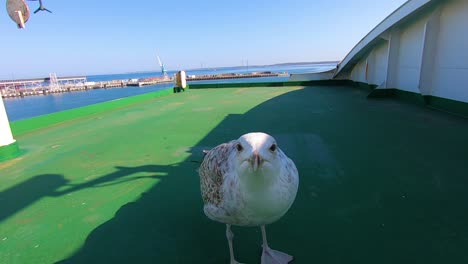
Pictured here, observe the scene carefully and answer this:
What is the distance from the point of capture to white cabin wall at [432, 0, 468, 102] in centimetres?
619

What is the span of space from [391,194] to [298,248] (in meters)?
1.41

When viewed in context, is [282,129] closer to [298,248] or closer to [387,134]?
[387,134]

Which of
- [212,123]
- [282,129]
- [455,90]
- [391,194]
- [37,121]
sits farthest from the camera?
[37,121]

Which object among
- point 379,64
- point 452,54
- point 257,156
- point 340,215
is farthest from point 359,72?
point 257,156

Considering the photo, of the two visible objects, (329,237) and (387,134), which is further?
(387,134)

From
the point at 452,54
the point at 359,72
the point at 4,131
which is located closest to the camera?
the point at 4,131

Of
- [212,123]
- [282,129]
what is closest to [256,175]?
[282,129]

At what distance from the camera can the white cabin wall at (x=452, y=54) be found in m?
6.19

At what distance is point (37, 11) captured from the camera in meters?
6.54

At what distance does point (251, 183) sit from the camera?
156cm

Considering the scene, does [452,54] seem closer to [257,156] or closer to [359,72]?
[257,156]

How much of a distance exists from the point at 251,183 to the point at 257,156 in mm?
211

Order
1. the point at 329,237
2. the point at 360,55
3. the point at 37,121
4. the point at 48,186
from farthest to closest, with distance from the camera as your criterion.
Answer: the point at 360,55 → the point at 37,121 → the point at 48,186 → the point at 329,237

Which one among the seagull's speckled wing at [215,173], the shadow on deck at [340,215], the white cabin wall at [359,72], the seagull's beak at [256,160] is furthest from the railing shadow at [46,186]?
the white cabin wall at [359,72]
